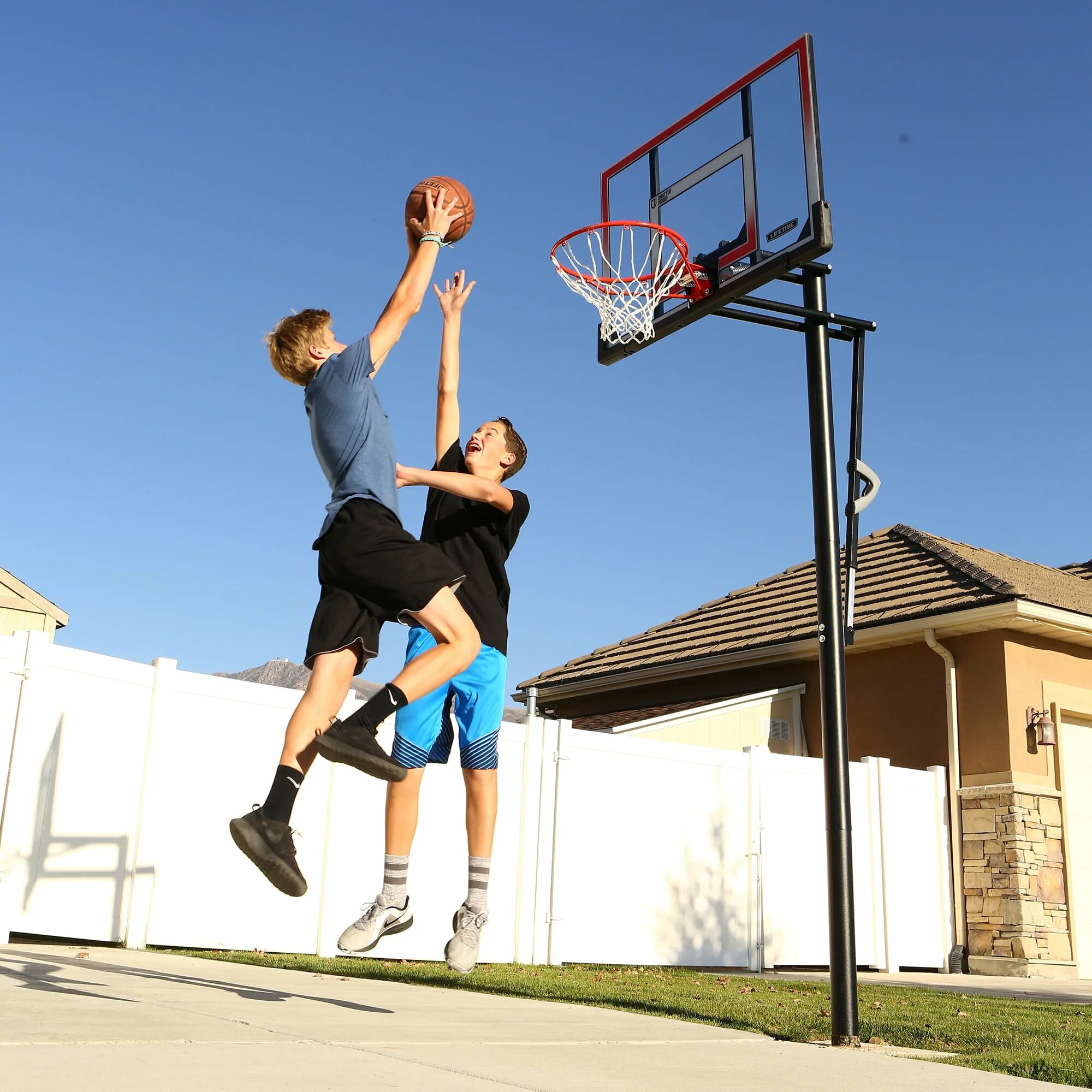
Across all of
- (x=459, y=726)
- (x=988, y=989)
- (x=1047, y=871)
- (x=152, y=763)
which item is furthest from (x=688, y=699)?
(x=459, y=726)

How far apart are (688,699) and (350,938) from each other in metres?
13.6

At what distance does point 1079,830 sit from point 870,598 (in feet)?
13.1

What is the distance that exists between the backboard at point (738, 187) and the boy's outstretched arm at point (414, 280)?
2.61 meters

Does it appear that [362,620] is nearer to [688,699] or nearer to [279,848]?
[279,848]

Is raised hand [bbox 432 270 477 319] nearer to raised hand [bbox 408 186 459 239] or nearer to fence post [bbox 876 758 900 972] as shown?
raised hand [bbox 408 186 459 239]

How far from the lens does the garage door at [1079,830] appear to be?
14.3 meters

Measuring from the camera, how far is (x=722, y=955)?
12453 millimetres

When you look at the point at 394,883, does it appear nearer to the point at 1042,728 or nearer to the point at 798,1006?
the point at 798,1006

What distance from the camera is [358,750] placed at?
165 inches

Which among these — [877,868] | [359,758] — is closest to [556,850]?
[877,868]

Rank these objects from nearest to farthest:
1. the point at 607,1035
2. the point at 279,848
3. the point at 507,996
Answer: the point at 279,848
the point at 607,1035
the point at 507,996

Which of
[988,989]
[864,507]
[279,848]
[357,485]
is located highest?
[864,507]

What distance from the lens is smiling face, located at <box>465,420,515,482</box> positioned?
548 cm

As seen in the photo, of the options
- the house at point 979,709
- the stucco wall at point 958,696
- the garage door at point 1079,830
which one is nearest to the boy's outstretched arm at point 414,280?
the stucco wall at point 958,696
